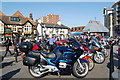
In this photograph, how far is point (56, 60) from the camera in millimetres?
4387

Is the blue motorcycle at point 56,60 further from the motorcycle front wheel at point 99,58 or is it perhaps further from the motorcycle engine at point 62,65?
the motorcycle front wheel at point 99,58

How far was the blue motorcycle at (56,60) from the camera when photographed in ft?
14.2

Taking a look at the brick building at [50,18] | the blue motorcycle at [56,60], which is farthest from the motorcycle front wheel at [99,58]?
the brick building at [50,18]

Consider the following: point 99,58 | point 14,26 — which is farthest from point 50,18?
point 99,58

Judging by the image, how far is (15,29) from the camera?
3888 centimetres

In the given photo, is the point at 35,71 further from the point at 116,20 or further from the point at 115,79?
the point at 116,20

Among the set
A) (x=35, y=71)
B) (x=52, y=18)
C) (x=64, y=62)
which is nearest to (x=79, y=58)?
(x=64, y=62)

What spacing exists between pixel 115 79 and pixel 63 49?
264 cm

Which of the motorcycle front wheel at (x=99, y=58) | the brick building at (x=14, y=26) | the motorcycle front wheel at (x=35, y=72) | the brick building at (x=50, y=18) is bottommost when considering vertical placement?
the motorcycle front wheel at (x=35, y=72)

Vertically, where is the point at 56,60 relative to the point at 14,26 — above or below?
below

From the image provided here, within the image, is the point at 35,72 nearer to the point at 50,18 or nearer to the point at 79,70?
the point at 79,70

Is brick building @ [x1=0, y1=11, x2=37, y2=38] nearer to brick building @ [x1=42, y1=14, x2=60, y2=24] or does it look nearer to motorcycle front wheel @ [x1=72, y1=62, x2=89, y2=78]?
motorcycle front wheel @ [x1=72, y1=62, x2=89, y2=78]

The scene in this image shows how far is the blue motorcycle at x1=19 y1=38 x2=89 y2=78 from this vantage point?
14.2ft

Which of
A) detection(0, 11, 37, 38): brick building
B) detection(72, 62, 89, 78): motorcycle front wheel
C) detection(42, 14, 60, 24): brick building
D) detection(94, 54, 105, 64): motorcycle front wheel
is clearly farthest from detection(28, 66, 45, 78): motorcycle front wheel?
detection(42, 14, 60, 24): brick building
